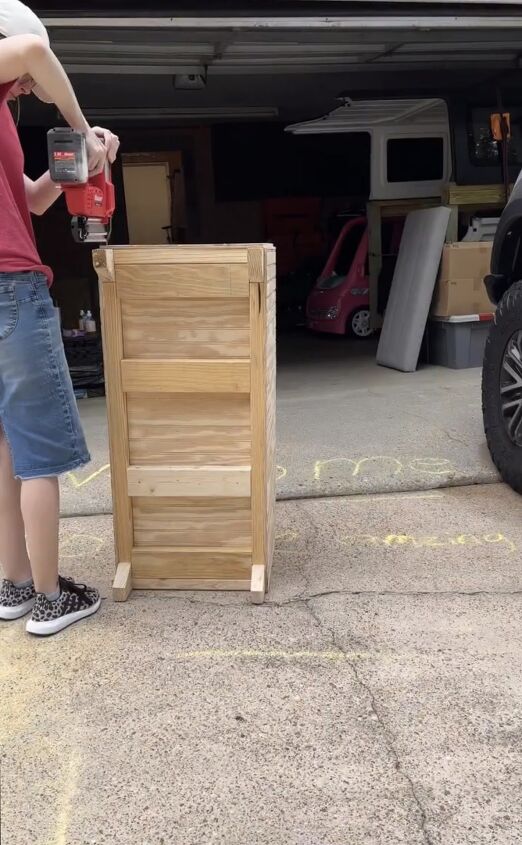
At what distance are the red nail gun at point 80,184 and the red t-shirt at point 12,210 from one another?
0.56 ft

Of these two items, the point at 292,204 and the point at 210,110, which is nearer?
the point at 210,110

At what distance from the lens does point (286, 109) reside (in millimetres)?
10266

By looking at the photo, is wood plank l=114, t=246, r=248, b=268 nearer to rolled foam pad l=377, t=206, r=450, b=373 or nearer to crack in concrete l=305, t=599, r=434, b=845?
crack in concrete l=305, t=599, r=434, b=845

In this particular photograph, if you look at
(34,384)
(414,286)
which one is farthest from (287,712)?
(414,286)

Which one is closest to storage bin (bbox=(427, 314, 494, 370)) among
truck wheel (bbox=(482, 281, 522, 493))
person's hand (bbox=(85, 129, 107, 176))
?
truck wheel (bbox=(482, 281, 522, 493))

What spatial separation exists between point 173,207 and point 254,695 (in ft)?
41.9

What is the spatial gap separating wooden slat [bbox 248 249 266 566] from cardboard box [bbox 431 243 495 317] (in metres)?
4.86

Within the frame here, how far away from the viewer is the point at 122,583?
9.41 feet

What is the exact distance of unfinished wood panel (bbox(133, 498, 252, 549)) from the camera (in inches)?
115

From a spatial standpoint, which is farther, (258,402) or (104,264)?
(258,402)

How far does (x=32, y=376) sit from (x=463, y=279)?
5.61 m

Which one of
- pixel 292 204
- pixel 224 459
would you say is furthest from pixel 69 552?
pixel 292 204

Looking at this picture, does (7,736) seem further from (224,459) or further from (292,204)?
(292,204)

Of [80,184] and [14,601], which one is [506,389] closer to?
[80,184]
